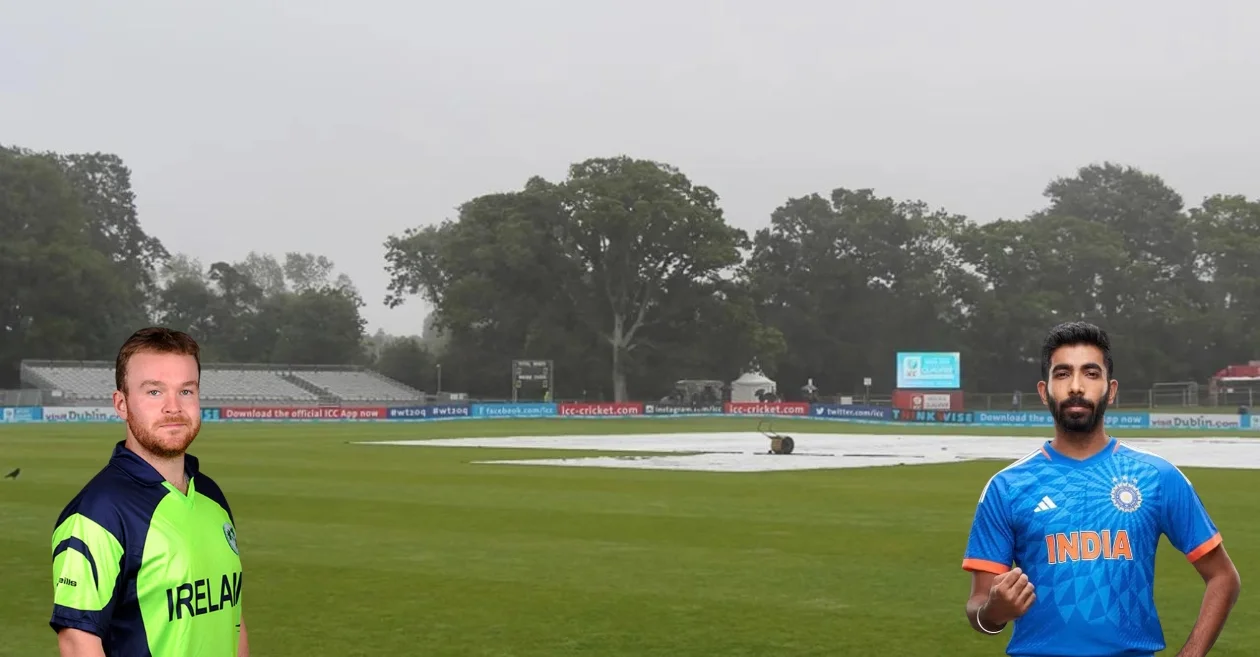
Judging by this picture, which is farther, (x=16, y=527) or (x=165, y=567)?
(x=16, y=527)

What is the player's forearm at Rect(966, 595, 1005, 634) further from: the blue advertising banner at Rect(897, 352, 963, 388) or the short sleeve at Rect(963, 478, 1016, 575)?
the blue advertising banner at Rect(897, 352, 963, 388)

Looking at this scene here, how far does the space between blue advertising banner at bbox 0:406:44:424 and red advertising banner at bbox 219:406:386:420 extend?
902 centimetres

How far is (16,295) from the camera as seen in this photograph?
103 metres

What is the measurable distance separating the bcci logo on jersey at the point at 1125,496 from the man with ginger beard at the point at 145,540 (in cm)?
301

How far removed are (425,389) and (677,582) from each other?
10185cm

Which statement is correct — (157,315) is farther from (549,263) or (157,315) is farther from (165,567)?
(165,567)

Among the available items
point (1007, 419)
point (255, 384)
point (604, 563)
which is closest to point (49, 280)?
point (255, 384)

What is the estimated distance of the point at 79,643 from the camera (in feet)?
13.5

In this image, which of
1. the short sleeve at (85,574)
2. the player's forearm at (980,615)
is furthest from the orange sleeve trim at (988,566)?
the short sleeve at (85,574)

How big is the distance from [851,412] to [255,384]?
42.9m

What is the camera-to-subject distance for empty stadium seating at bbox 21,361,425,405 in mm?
92562

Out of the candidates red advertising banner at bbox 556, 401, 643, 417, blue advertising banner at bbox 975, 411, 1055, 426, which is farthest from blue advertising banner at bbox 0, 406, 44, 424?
blue advertising banner at bbox 975, 411, 1055, 426

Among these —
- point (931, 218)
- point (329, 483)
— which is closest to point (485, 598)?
point (329, 483)

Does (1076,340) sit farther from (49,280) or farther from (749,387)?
(49,280)
